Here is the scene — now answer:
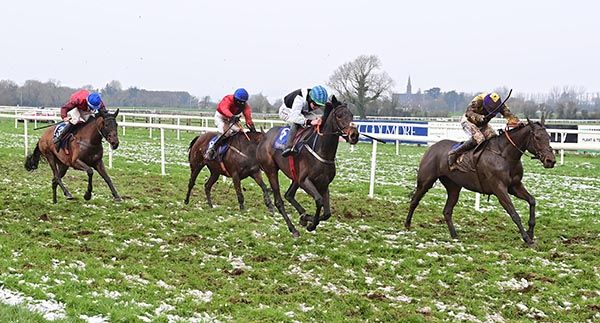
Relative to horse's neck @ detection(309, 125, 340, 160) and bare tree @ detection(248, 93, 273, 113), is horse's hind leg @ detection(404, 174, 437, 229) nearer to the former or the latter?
horse's neck @ detection(309, 125, 340, 160)

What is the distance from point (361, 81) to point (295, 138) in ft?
134

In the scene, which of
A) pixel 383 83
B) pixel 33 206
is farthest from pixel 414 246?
pixel 383 83

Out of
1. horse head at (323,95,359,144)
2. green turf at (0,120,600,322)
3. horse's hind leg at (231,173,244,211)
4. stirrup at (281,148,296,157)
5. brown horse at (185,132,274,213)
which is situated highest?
horse head at (323,95,359,144)

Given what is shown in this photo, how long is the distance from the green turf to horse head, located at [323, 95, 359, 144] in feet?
4.33

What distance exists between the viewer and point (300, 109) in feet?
26.6

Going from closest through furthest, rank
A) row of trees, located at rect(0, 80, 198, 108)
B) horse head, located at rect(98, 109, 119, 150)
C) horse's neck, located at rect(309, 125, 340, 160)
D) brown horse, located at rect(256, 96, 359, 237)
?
1. brown horse, located at rect(256, 96, 359, 237)
2. horse's neck, located at rect(309, 125, 340, 160)
3. horse head, located at rect(98, 109, 119, 150)
4. row of trees, located at rect(0, 80, 198, 108)

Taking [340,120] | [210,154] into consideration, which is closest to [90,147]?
[210,154]

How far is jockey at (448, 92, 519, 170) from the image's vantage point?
25.5ft

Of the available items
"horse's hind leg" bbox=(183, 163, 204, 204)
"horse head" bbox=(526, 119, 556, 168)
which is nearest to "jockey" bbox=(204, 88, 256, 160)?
"horse's hind leg" bbox=(183, 163, 204, 204)

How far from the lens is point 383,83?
4903 centimetres

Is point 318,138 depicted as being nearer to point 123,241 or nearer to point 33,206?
point 123,241

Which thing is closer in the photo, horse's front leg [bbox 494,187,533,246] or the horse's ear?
horse's front leg [bbox 494,187,533,246]

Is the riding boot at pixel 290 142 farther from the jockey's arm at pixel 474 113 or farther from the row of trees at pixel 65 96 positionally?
the row of trees at pixel 65 96

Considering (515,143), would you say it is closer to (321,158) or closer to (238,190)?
(321,158)
